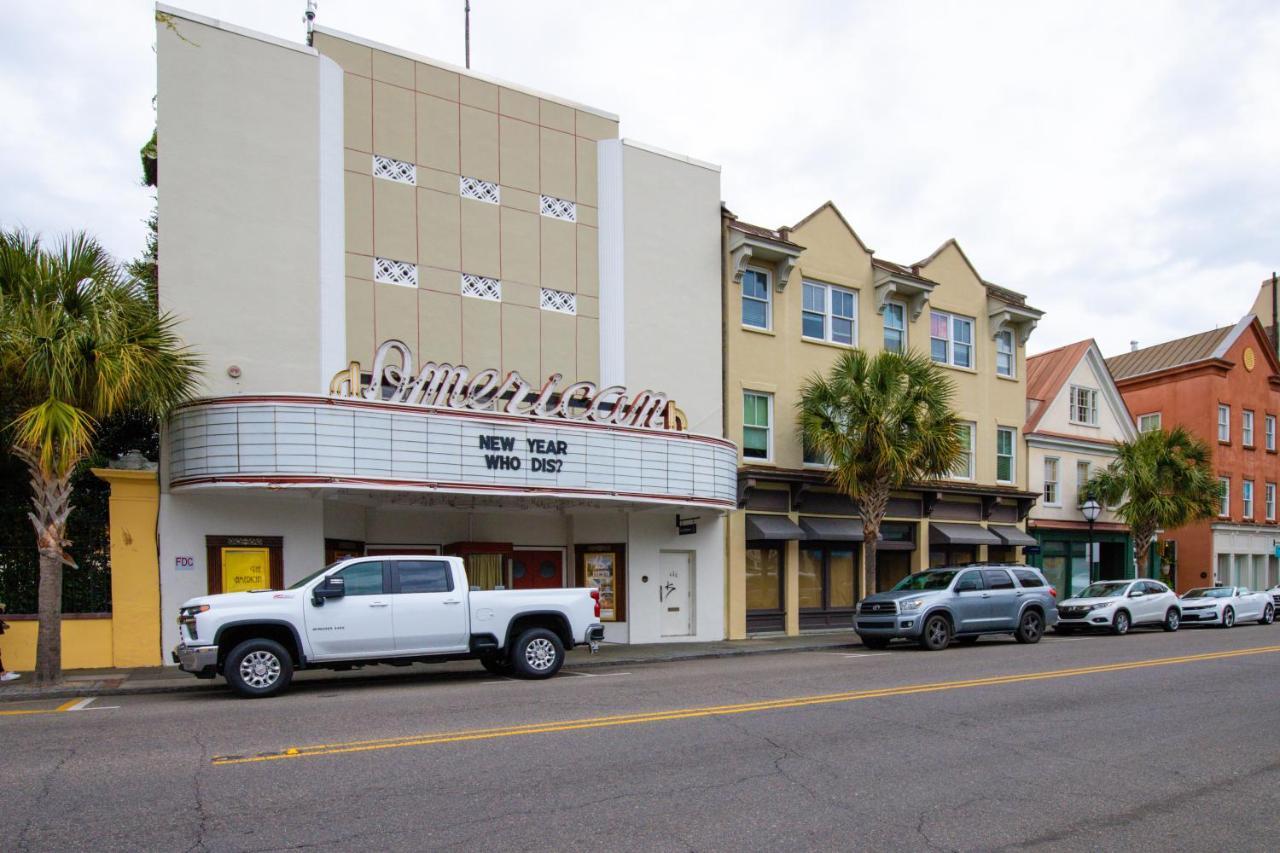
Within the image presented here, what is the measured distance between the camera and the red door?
70.0 feet

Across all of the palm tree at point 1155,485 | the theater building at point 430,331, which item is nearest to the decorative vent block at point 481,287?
the theater building at point 430,331

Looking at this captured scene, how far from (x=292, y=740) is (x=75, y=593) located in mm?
9521

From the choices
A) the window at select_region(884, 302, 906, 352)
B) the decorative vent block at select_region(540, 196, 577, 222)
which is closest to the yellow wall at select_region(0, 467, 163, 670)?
the decorative vent block at select_region(540, 196, 577, 222)

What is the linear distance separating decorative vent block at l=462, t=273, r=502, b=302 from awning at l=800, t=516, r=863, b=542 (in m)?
9.88

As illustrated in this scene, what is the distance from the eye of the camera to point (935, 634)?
19.8m

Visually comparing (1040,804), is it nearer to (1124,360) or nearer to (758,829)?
(758,829)

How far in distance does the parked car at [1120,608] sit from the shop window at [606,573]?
11.4 m

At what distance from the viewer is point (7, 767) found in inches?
322

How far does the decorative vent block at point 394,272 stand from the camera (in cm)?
1911

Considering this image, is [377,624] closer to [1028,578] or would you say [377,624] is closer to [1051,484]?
[1028,578]

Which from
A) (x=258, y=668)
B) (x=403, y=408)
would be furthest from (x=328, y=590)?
(x=403, y=408)

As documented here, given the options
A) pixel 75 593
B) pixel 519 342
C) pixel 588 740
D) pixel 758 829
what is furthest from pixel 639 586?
pixel 758 829

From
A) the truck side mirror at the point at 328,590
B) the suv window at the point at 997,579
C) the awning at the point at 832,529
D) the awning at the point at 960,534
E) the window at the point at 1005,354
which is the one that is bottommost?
the suv window at the point at 997,579

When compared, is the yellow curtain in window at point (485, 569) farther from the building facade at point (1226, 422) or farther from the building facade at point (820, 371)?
the building facade at point (1226, 422)
